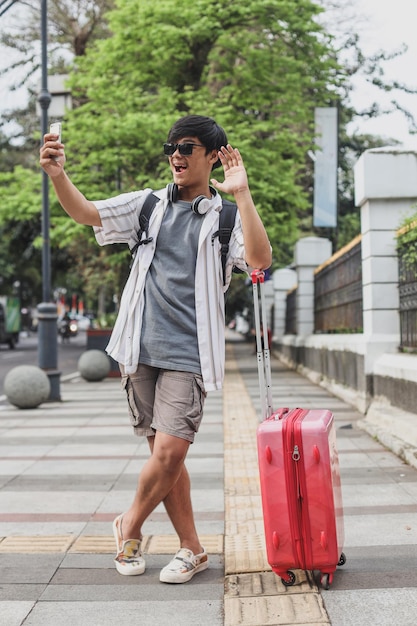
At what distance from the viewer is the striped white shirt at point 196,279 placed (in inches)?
146

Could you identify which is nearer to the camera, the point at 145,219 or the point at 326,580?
the point at 326,580

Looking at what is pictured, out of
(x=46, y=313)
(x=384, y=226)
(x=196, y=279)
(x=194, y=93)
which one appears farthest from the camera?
(x=194, y=93)

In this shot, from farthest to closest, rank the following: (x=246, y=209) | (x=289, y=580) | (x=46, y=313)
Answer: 1. (x=46, y=313)
2. (x=289, y=580)
3. (x=246, y=209)

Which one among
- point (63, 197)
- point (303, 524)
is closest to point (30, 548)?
point (303, 524)

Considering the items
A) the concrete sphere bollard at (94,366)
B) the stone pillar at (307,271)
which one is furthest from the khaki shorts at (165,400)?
the stone pillar at (307,271)

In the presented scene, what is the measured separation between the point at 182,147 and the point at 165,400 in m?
1.05

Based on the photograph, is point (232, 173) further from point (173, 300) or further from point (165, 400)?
point (165, 400)

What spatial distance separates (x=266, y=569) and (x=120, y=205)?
1687 millimetres

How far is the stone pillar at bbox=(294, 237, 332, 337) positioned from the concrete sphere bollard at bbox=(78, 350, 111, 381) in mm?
4170

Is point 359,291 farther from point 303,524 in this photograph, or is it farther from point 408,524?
point 303,524

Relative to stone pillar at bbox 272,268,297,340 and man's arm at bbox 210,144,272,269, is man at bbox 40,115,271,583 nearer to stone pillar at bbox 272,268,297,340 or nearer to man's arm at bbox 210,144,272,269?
→ man's arm at bbox 210,144,272,269

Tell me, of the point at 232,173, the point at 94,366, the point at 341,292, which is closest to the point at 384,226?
the point at 341,292

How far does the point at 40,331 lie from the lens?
12516 millimetres

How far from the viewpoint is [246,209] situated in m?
3.49
